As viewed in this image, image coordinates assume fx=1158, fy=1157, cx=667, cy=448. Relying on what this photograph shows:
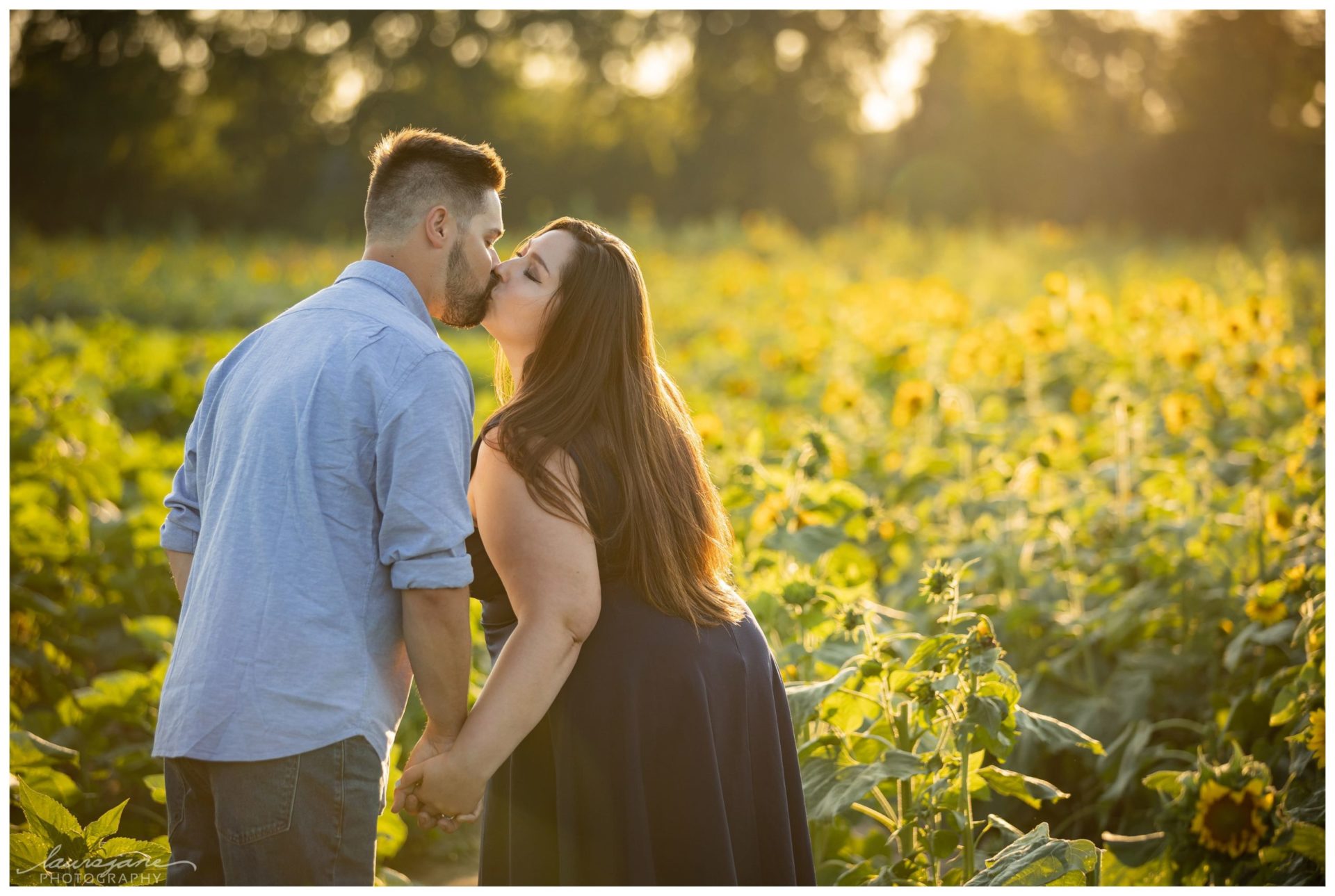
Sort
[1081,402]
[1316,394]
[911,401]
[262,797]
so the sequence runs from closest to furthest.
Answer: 1. [262,797]
2. [1316,394]
3. [911,401]
4. [1081,402]

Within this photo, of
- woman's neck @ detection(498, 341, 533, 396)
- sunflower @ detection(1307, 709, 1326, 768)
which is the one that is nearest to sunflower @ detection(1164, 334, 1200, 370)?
sunflower @ detection(1307, 709, 1326, 768)

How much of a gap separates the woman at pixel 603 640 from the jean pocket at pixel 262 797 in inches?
8.3

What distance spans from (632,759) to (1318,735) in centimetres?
154

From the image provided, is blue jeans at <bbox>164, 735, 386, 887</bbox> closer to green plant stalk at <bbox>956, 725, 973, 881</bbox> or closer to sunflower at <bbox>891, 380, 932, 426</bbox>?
green plant stalk at <bbox>956, 725, 973, 881</bbox>

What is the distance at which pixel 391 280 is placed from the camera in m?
1.86

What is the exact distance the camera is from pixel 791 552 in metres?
2.85

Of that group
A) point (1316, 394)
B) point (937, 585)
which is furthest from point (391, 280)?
point (1316, 394)

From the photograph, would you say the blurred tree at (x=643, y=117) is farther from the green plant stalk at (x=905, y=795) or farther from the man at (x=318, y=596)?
the man at (x=318, y=596)

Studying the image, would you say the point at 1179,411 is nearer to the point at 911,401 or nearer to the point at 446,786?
the point at 911,401

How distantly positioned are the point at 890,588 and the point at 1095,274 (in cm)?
725

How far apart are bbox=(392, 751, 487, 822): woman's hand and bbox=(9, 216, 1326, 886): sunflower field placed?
0.49m

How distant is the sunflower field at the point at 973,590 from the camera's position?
2.19 metres

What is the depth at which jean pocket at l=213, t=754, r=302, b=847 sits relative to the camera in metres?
1.63

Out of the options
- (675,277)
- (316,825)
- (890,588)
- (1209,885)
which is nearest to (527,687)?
(316,825)
